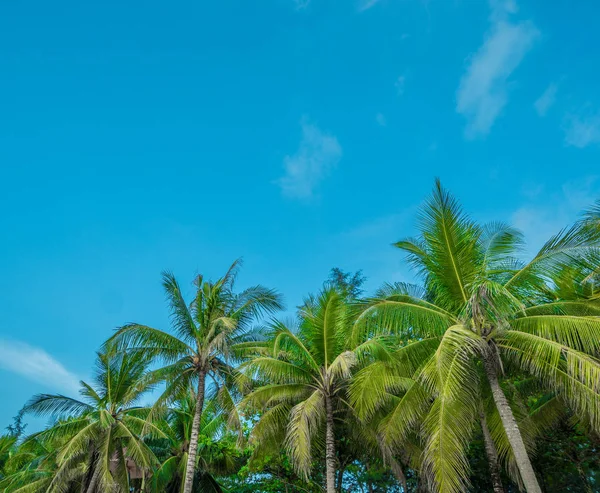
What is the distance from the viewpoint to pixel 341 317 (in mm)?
14375

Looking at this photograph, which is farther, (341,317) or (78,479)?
(78,479)

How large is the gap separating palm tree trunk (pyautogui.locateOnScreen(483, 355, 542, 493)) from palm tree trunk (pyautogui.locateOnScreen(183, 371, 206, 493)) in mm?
9468

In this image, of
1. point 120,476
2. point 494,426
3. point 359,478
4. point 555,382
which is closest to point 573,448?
point 494,426

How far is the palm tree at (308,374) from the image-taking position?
535 inches

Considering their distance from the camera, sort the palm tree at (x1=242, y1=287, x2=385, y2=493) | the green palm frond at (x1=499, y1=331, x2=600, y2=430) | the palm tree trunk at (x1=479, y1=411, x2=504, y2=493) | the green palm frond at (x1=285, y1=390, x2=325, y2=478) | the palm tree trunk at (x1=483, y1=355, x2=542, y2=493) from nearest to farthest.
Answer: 1. the green palm frond at (x1=499, y1=331, x2=600, y2=430)
2. the palm tree trunk at (x1=483, y1=355, x2=542, y2=493)
3. the palm tree trunk at (x1=479, y1=411, x2=504, y2=493)
4. the green palm frond at (x1=285, y1=390, x2=325, y2=478)
5. the palm tree at (x1=242, y1=287, x2=385, y2=493)

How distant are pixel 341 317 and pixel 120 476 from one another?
1189 cm

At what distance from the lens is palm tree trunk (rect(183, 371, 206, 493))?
14.1 metres

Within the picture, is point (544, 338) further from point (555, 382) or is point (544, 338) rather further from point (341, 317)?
point (341, 317)

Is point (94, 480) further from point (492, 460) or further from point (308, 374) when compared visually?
point (492, 460)

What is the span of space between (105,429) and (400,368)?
491 inches

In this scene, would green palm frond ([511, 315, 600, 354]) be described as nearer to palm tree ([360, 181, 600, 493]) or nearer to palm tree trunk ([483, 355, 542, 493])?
palm tree ([360, 181, 600, 493])

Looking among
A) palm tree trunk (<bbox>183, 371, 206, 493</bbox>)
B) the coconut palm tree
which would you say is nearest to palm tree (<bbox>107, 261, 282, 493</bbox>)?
palm tree trunk (<bbox>183, 371, 206, 493</bbox>)

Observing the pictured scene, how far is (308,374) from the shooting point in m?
14.5

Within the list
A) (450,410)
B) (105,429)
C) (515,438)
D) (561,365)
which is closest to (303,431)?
(450,410)
